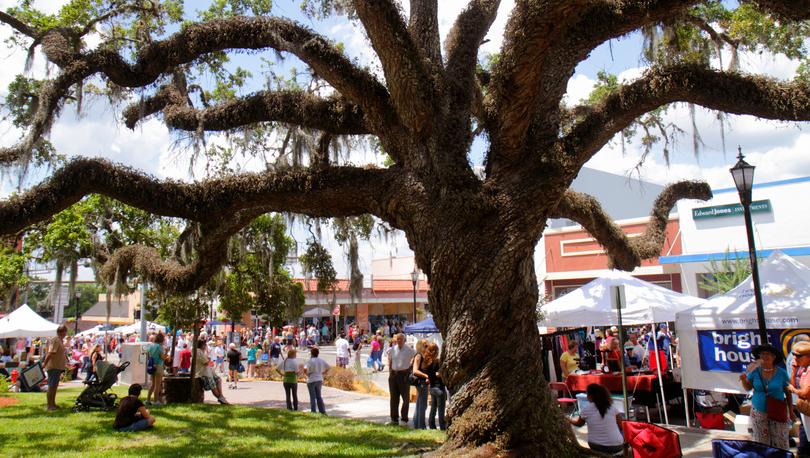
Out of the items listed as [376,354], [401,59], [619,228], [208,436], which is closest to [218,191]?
[401,59]

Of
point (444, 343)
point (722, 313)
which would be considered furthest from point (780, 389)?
point (444, 343)

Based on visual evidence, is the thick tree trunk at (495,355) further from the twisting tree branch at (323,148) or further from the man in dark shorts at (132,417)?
the man in dark shorts at (132,417)

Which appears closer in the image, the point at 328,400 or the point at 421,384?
the point at 421,384

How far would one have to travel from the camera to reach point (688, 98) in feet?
20.5

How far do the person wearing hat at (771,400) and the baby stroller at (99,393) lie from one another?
1167 centimetres

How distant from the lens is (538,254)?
30.2m

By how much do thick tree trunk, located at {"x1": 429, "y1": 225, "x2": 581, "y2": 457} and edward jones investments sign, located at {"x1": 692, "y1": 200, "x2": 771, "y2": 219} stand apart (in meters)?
20.1

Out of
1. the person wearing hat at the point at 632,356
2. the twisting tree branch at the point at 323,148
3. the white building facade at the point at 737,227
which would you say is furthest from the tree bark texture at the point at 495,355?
the white building facade at the point at 737,227

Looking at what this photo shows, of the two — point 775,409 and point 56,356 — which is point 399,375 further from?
point 56,356

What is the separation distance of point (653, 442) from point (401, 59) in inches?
189

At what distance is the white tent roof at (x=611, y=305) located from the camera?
448 inches

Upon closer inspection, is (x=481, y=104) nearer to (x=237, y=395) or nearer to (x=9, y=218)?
(x=9, y=218)

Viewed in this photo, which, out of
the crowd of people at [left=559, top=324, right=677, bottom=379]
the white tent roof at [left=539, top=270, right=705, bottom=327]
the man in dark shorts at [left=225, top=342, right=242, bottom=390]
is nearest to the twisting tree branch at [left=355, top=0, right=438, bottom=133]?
the crowd of people at [left=559, top=324, right=677, bottom=379]


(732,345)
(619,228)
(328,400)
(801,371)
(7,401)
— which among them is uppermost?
(619,228)
